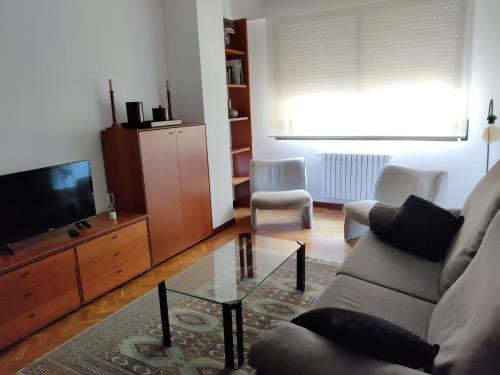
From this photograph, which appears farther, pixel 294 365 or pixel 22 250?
pixel 22 250

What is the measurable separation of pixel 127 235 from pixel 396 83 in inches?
123

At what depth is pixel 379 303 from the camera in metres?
1.81

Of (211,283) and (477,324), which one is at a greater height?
(477,324)

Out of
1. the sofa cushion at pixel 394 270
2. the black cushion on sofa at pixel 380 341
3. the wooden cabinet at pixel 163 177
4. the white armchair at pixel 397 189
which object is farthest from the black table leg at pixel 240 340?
the white armchair at pixel 397 189

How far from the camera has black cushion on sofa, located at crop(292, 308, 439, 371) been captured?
1.19 meters

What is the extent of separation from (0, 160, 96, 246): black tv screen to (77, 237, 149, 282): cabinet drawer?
326mm

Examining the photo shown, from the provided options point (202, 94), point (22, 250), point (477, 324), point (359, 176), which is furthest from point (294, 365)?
point (359, 176)

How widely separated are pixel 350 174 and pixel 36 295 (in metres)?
3.38

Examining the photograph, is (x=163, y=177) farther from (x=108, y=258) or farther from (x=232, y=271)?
(x=232, y=271)

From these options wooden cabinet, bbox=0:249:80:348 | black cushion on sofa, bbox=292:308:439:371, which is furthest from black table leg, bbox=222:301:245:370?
wooden cabinet, bbox=0:249:80:348

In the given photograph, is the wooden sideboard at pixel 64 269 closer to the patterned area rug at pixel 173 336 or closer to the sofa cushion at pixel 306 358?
the patterned area rug at pixel 173 336

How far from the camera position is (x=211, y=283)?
2.31 metres

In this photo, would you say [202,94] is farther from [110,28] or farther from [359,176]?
[359,176]

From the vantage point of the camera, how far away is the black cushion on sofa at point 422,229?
2.26 meters
